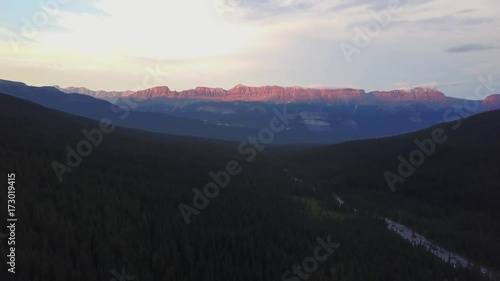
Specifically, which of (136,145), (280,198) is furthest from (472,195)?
(136,145)

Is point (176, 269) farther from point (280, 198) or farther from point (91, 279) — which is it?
point (280, 198)

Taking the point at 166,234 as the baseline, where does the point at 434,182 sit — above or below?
below

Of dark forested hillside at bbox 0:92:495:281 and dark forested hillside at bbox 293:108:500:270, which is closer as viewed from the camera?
dark forested hillside at bbox 0:92:495:281

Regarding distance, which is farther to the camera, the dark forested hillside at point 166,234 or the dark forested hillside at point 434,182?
the dark forested hillside at point 434,182
